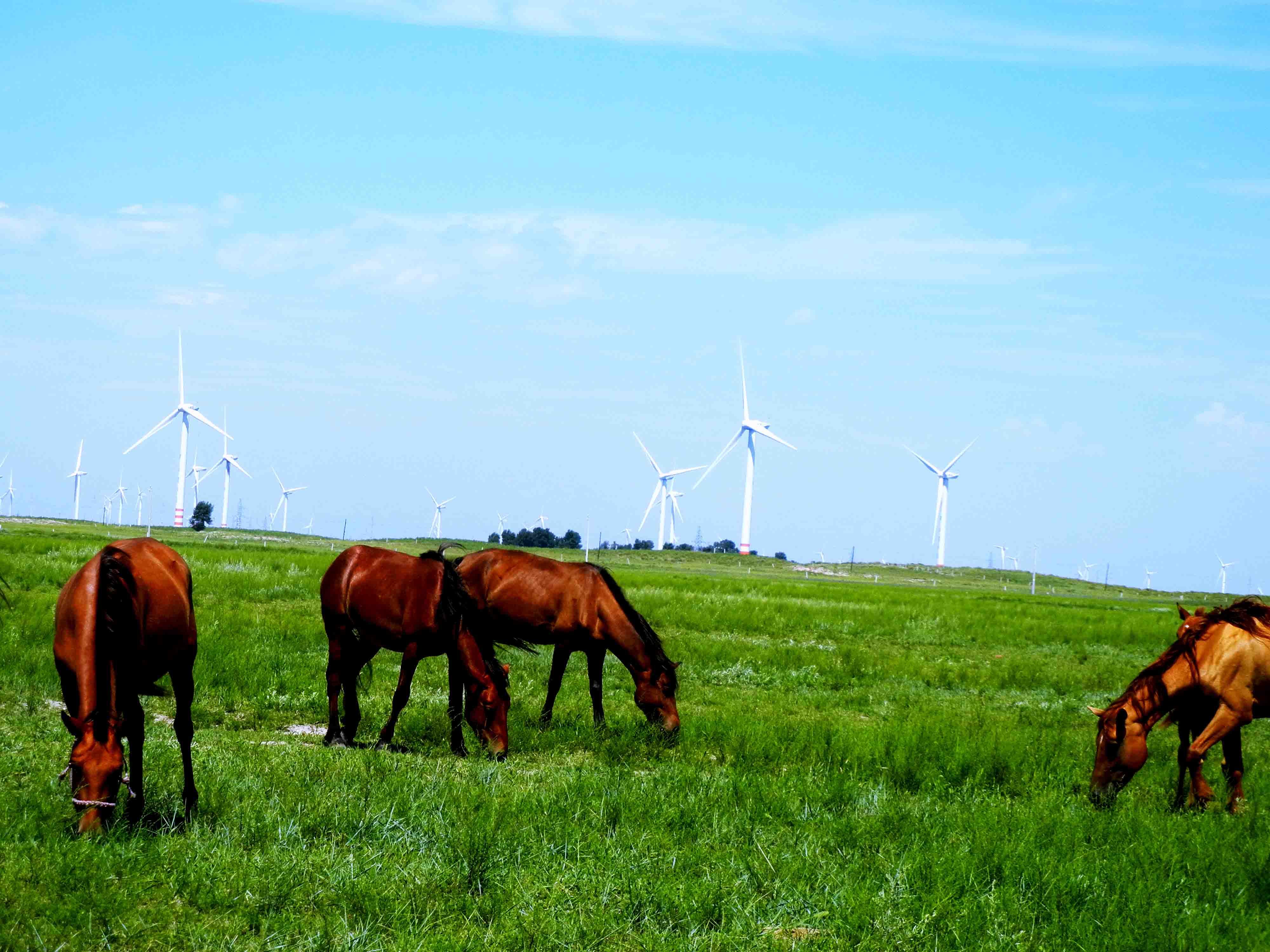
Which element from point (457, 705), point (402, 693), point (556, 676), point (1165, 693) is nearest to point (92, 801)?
point (402, 693)

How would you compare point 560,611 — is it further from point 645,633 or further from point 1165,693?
point 1165,693

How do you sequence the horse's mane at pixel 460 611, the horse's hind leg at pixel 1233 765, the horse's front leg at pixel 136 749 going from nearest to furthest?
the horse's front leg at pixel 136 749 < the horse's hind leg at pixel 1233 765 < the horse's mane at pixel 460 611

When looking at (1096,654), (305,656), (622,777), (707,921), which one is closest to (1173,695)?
(622,777)

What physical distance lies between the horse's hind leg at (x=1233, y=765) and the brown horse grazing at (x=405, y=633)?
650 cm

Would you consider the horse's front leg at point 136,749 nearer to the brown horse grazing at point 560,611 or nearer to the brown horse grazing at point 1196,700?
the brown horse grazing at point 560,611

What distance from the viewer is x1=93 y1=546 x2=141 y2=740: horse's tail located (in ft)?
20.9

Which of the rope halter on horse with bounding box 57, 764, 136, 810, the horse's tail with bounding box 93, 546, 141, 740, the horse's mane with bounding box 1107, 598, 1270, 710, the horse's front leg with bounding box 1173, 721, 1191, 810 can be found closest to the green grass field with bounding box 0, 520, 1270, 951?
the horse's front leg with bounding box 1173, 721, 1191, 810

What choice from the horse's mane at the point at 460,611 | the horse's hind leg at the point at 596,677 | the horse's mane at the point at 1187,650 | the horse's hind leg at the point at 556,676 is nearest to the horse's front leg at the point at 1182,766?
the horse's mane at the point at 1187,650

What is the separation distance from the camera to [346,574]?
462 inches

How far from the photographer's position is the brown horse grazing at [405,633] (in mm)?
10977

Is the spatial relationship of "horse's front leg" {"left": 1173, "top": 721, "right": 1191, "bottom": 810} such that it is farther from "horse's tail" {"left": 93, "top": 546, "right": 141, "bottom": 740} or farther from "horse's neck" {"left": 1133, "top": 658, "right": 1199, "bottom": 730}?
"horse's tail" {"left": 93, "top": 546, "right": 141, "bottom": 740}

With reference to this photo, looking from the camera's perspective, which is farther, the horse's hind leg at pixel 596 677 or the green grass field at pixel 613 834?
the horse's hind leg at pixel 596 677

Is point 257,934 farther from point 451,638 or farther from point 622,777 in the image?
point 451,638

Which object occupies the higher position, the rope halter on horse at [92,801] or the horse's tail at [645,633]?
the horse's tail at [645,633]
